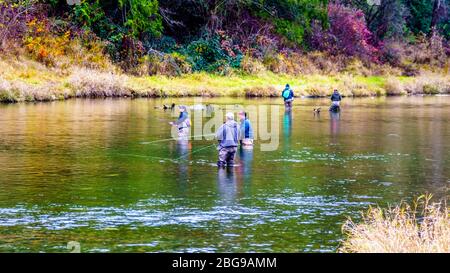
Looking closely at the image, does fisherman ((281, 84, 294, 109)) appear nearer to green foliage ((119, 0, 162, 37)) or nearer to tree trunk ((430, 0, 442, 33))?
green foliage ((119, 0, 162, 37))

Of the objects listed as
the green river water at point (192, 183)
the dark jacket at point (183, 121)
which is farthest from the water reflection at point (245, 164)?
the dark jacket at point (183, 121)

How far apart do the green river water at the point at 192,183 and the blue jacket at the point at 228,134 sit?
760 millimetres

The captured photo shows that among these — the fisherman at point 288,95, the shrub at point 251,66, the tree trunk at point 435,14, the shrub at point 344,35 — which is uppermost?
the tree trunk at point 435,14

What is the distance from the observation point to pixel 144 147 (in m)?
28.7

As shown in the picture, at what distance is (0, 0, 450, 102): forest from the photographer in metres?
56.6

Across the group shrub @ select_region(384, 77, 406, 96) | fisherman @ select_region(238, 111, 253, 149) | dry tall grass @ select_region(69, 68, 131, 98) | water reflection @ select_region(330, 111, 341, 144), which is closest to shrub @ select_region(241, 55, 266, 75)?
shrub @ select_region(384, 77, 406, 96)

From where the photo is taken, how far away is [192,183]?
21.7m

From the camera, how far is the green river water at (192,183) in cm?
1587

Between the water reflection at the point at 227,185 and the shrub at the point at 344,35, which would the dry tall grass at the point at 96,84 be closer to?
the shrub at the point at 344,35

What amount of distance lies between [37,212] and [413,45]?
72097mm

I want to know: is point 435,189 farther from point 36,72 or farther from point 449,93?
point 449,93

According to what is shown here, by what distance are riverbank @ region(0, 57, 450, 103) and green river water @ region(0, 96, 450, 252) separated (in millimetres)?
12208
